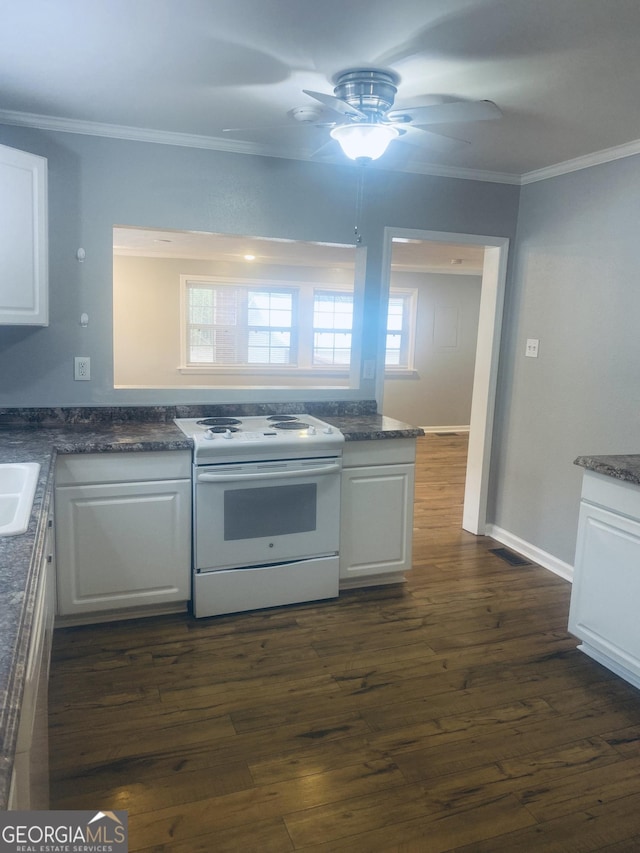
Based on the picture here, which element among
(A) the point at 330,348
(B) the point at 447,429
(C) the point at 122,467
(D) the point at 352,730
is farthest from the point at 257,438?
(B) the point at 447,429

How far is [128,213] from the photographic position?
3.05 m

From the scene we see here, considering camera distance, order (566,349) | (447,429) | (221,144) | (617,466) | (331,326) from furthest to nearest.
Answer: (447,429) < (331,326) < (566,349) < (221,144) < (617,466)

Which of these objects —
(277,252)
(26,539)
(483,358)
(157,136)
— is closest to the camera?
(26,539)

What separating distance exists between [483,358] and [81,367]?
245 cm

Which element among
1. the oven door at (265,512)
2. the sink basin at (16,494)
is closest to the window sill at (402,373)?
the oven door at (265,512)

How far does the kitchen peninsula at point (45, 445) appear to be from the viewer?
939 millimetres

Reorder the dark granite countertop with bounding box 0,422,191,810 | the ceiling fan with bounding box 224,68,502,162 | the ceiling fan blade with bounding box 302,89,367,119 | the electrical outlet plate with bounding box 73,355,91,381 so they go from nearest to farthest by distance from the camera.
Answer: the dark granite countertop with bounding box 0,422,191,810
the ceiling fan blade with bounding box 302,89,367,119
the ceiling fan with bounding box 224,68,502,162
the electrical outlet plate with bounding box 73,355,91,381

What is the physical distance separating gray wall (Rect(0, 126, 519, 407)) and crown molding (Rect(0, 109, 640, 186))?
34 mm

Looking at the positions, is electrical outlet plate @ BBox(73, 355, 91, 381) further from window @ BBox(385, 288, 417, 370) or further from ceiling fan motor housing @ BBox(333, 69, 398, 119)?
window @ BBox(385, 288, 417, 370)

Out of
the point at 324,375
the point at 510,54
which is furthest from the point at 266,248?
the point at 510,54

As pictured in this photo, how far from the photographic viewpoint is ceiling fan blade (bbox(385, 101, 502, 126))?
1982mm

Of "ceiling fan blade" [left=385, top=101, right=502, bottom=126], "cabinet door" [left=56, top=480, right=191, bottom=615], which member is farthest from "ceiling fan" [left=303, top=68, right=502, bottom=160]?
"cabinet door" [left=56, top=480, right=191, bottom=615]

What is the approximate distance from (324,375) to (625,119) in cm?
554

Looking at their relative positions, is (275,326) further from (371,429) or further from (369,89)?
(369,89)
